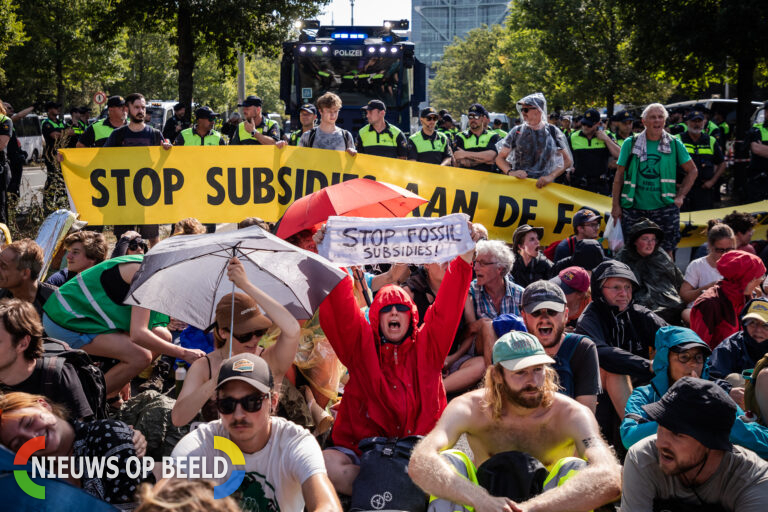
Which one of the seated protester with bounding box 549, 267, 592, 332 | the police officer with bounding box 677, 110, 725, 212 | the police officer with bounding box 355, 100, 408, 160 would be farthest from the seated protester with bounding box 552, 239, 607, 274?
→ the police officer with bounding box 677, 110, 725, 212

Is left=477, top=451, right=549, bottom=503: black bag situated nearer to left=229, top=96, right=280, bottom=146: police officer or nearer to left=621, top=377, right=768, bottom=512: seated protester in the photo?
left=621, top=377, right=768, bottom=512: seated protester

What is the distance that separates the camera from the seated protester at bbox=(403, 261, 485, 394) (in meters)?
5.84

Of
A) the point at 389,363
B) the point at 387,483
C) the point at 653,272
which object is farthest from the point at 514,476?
the point at 653,272

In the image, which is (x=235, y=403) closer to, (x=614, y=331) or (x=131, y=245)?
(x=614, y=331)

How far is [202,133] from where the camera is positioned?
37.8 ft

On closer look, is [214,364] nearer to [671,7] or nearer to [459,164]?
[459,164]

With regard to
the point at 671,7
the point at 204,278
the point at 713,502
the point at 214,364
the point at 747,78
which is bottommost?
the point at 713,502

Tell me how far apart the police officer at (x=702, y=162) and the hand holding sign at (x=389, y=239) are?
7.66 metres

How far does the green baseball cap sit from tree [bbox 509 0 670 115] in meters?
23.5

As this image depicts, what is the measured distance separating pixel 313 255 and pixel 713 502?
8.08 ft

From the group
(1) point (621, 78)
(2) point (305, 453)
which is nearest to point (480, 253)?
(2) point (305, 453)

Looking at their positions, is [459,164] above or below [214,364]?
above

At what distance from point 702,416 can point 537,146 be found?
235 inches

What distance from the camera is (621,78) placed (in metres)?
26.2
